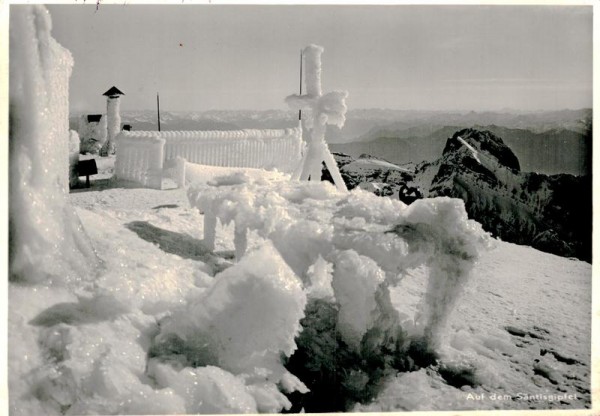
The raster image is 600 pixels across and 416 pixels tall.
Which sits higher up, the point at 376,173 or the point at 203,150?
the point at 203,150

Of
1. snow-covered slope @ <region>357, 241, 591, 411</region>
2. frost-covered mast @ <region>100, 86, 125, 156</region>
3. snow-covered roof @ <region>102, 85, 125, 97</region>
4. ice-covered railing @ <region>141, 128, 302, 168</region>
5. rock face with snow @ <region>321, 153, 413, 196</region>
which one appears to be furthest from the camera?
ice-covered railing @ <region>141, 128, 302, 168</region>

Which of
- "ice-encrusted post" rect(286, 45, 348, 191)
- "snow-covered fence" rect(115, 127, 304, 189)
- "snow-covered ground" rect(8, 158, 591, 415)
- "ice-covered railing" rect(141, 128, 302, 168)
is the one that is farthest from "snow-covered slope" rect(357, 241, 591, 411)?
"ice-covered railing" rect(141, 128, 302, 168)

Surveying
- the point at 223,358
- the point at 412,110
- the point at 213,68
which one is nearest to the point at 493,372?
the point at 223,358

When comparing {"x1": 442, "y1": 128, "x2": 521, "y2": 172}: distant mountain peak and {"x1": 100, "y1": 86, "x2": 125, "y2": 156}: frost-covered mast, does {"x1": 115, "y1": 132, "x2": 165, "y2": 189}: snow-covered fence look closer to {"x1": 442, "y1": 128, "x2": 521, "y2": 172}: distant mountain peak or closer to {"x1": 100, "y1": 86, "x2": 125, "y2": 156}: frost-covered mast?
{"x1": 100, "y1": 86, "x2": 125, "y2": 156}: frost-covered mast

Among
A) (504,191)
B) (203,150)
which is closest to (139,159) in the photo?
(203,150)

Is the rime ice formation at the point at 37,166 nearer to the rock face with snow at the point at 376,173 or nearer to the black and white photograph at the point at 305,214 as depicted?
the black and white photograph at the point at 305,214

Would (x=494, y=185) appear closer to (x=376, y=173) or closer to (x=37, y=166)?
(x=376, y=173)
